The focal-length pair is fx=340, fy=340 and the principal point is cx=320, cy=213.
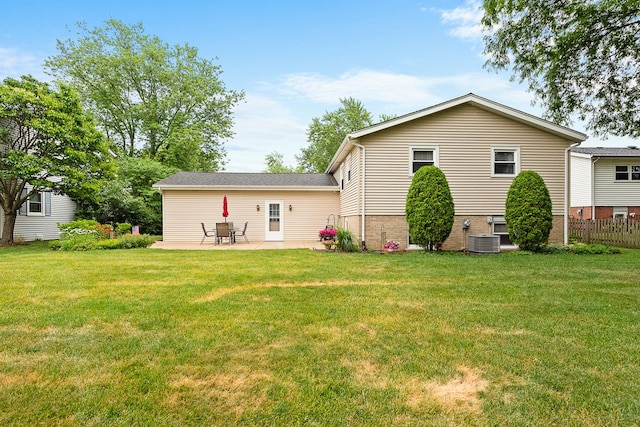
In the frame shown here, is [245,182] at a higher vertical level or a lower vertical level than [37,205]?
higher

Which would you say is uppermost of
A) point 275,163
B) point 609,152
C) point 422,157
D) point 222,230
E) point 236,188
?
point 275,163

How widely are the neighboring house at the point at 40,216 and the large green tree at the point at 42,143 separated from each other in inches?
65.2

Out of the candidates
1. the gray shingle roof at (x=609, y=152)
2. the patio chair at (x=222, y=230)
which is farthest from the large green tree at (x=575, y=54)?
the patio chair at (x=222, y=230)

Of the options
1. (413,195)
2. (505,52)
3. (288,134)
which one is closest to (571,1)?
(505,52)

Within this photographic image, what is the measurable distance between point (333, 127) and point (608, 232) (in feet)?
82.5

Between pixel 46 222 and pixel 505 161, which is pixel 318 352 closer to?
pixel 505 161

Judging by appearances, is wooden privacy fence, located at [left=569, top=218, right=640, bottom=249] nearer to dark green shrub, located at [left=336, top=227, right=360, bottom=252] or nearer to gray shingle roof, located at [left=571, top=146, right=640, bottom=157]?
gray shingle roof, located at [left=571, top=146, right=640, bottom=157]

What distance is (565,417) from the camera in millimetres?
2047

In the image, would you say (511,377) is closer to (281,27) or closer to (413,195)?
(413,195)

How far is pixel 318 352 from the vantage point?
9.66ft

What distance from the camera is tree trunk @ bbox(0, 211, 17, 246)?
504 inches

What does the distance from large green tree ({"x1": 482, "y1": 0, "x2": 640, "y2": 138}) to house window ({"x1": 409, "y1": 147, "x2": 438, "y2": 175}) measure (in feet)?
9.79

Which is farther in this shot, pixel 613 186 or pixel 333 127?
pixel 333 127

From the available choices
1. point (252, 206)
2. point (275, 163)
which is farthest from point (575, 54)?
point (275, 163)
